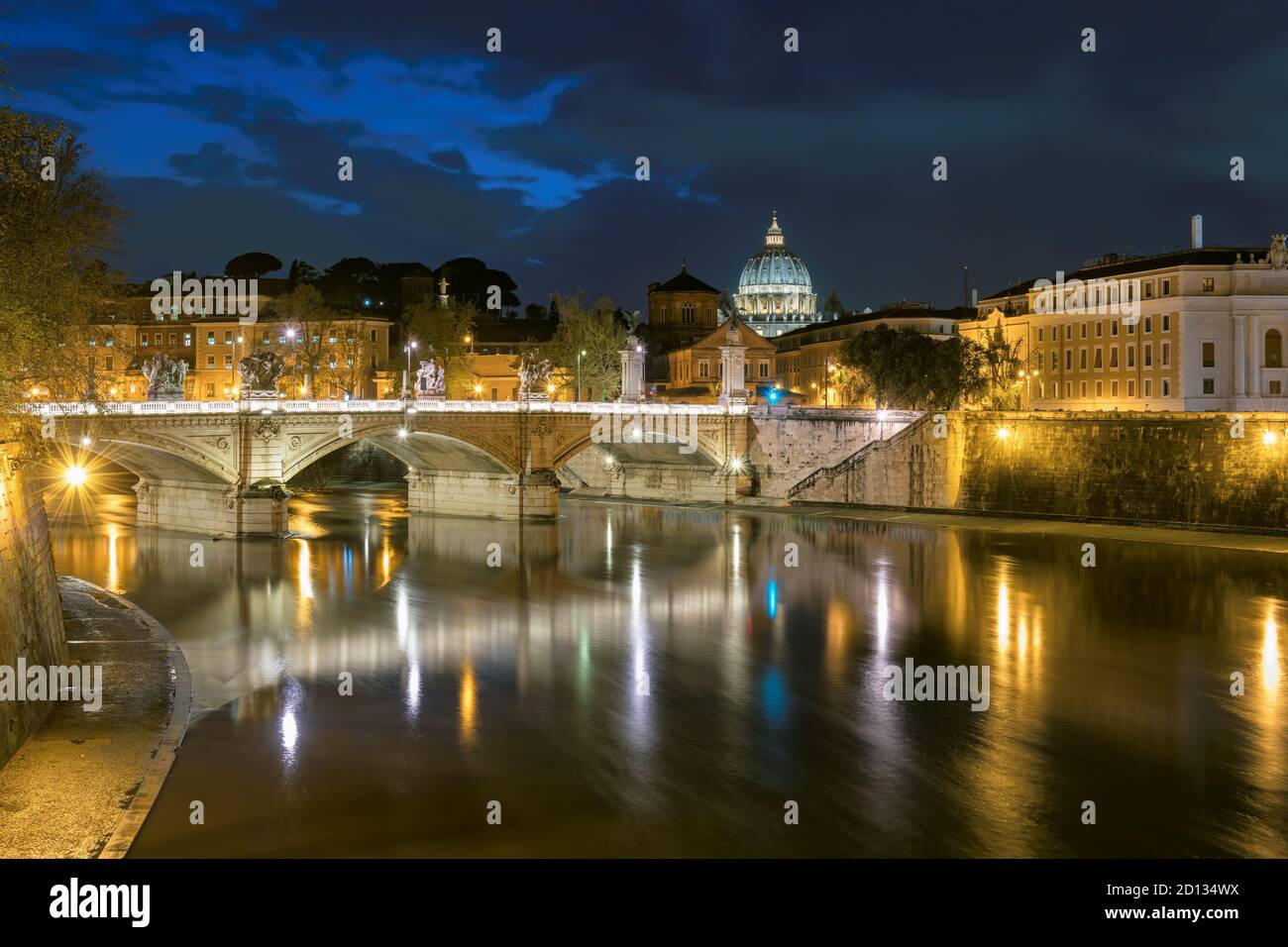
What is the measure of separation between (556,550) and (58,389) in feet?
72.5

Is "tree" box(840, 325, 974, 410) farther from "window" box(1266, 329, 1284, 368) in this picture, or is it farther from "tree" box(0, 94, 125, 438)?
"tree" box(0, 94, 125, 438)

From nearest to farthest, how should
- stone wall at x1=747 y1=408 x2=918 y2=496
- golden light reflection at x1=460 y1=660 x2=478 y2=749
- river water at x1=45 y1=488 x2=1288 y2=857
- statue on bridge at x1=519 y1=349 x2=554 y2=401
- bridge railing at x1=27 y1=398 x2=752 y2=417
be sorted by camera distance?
1. river water at x1=45 y1=488 x2=1288 y2=857
2. golden light reflection at x1=460 y1=660 x2=478 y2=749
3. bridge railing at x1=27 y1=398 x2=752 y2=417
4. statue on bridge at x1=519 y1=349 x2=554 y2=401
5. stone wall at x1=747 y1=408 x2=918 y2=496

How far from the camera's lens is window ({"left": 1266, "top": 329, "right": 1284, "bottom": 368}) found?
224 ft

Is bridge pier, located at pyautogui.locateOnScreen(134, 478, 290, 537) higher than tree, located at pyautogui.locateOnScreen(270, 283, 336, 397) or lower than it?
lower

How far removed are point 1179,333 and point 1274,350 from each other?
5011 mm

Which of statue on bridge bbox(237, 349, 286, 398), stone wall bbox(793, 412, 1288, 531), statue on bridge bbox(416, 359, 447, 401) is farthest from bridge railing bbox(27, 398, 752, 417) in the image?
stone wall bbox(793, 412, 1288, 531)

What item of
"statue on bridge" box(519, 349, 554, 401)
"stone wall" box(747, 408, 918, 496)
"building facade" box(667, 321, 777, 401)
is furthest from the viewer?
"building facade" box(667, 321, 777, 401)

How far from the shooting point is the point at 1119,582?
35.2 m

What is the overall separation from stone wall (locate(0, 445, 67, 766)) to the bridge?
515 inches

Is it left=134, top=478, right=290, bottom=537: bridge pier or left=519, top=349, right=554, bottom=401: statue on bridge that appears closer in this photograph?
left=134, top=478, right=290, bottom=537: bridge pier

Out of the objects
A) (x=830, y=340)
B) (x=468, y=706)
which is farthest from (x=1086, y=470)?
(x=830, y=340)

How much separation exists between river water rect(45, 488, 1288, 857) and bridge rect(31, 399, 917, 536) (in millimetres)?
4376

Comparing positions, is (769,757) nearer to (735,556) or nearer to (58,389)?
(58,389)

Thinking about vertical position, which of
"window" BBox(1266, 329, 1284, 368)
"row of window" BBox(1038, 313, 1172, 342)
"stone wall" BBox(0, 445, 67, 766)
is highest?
"row of window" BBox(1038, 313, 1172, 342)
